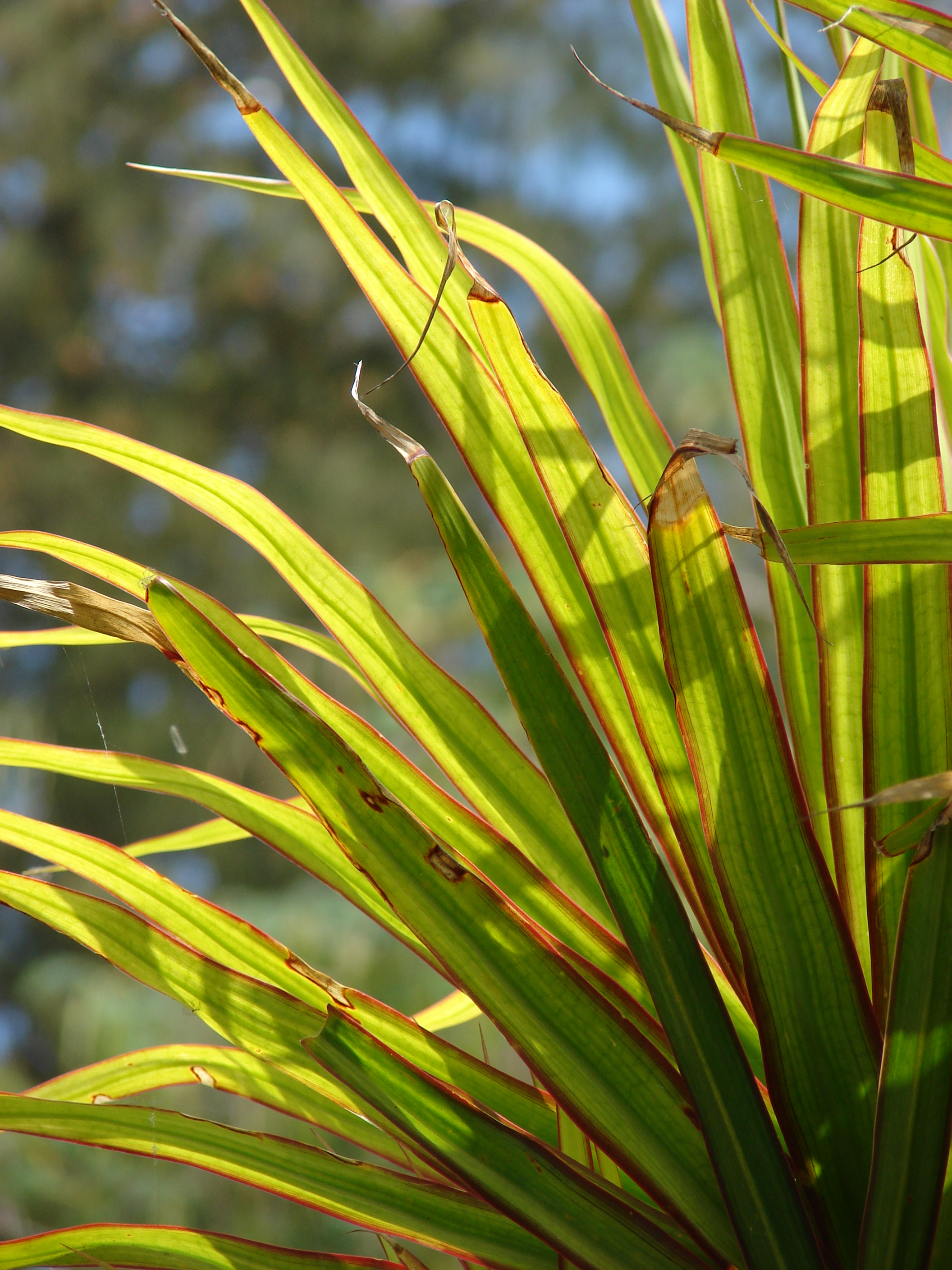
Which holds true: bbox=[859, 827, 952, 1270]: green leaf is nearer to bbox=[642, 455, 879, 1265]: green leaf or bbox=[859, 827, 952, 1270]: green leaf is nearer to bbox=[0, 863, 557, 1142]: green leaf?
bbox=[642, 455, 879, 1265]: green leaf

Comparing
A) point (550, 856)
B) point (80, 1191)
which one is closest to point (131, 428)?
point (80, 1191)

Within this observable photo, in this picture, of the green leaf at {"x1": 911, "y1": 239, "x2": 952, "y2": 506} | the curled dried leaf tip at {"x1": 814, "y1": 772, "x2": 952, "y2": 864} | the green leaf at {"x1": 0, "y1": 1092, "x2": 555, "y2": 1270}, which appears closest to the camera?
the curled dried leaf tip at {"x1": 814, "y1": 772, "x2": 952, "y2": 864}

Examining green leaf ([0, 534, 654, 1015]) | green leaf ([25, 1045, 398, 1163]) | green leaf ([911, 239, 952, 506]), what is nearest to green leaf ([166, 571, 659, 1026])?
green leaf ([0, 534, 654, 1015])

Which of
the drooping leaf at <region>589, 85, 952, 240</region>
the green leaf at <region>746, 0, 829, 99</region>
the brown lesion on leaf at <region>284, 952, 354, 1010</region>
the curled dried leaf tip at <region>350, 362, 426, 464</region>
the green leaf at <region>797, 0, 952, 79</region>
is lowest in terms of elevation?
the brown lesion on leaf at <region>284, 952, 354, 1010</region>

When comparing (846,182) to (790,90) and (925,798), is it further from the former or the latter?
(790,90)

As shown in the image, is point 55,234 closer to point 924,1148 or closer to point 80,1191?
point 80,1191

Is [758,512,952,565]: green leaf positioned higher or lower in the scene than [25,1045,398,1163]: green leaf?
higher

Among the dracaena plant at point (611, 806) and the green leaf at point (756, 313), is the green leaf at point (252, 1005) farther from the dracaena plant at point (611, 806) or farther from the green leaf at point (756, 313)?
the green leaf at point (756, 313)
